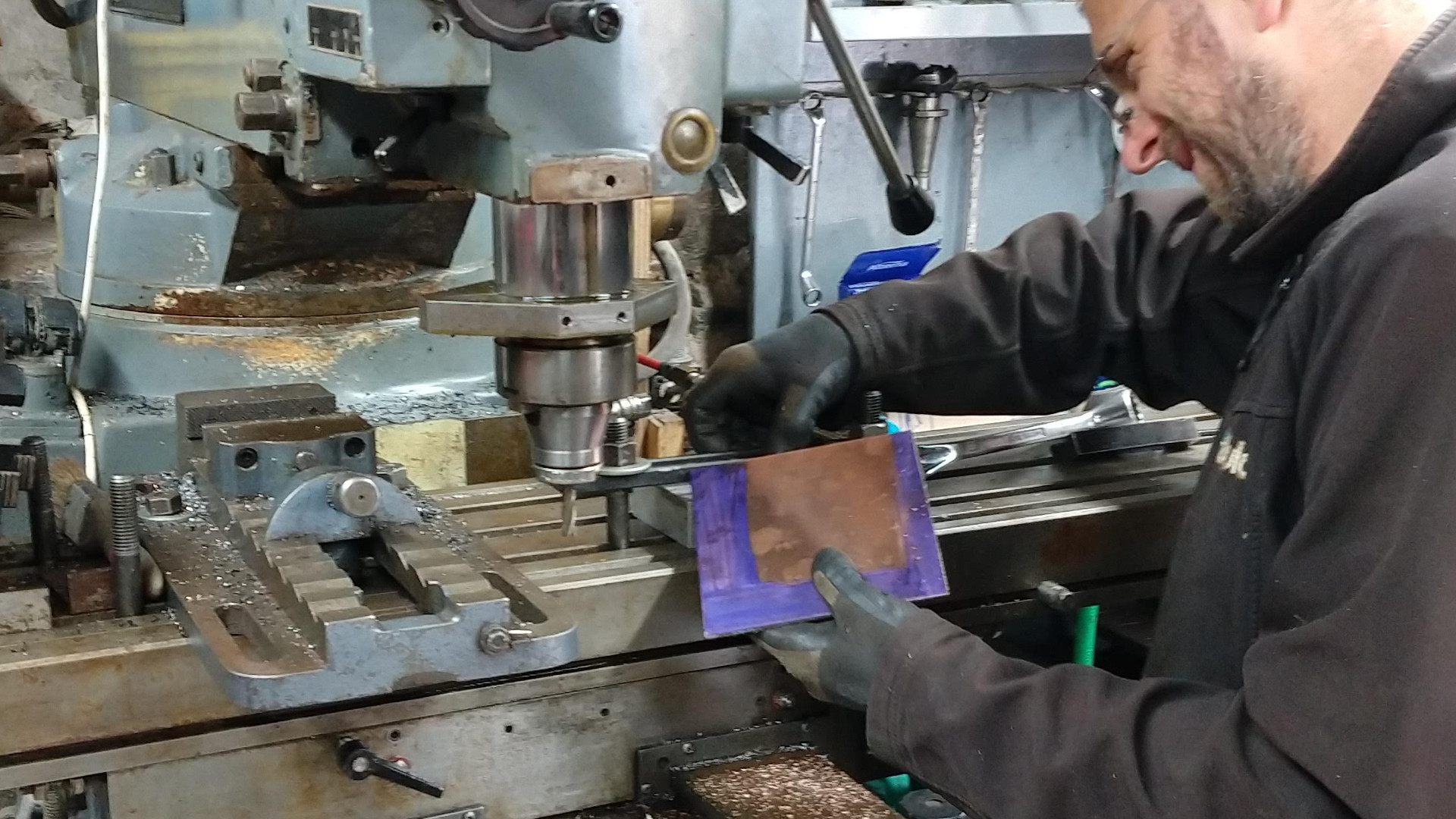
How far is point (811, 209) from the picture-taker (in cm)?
215

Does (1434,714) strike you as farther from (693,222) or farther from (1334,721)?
(693,222)

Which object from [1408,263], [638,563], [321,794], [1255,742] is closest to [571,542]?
[638,563]

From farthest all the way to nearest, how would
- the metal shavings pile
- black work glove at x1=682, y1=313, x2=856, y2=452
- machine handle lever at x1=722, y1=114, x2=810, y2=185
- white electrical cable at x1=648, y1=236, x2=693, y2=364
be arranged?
white electrical cable at x1=648, y1=236, x2=693, y2=364, black work glove at x1=682, y1=313, x2=856, y2=452, machine handle lever at x1=722, y1=114, x2=810, y2=185, the metal shavings pile

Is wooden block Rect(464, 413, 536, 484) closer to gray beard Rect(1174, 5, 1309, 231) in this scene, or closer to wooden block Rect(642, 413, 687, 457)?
wooden block Rect(642, 413, 687, 457)

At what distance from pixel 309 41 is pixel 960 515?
683 mm

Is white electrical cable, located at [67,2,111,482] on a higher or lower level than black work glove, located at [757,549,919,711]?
higher

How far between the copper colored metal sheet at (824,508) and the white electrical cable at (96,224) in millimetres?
654

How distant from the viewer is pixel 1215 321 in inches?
53.3

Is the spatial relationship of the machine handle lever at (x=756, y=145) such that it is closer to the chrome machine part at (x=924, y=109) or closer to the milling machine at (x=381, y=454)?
the milling machine at (x=381, y=454)

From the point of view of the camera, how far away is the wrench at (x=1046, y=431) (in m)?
1.34

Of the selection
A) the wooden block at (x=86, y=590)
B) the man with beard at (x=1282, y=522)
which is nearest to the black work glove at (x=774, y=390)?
the man with beard at (x=1282, y=522)

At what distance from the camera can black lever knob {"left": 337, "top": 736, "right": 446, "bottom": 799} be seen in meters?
0.99

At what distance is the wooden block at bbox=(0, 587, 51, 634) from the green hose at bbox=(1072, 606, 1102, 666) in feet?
3.03

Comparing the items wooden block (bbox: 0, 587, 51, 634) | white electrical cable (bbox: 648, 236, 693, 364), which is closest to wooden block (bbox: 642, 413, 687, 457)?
white electrical cable (bbox: 648, 236, 693, 364)
